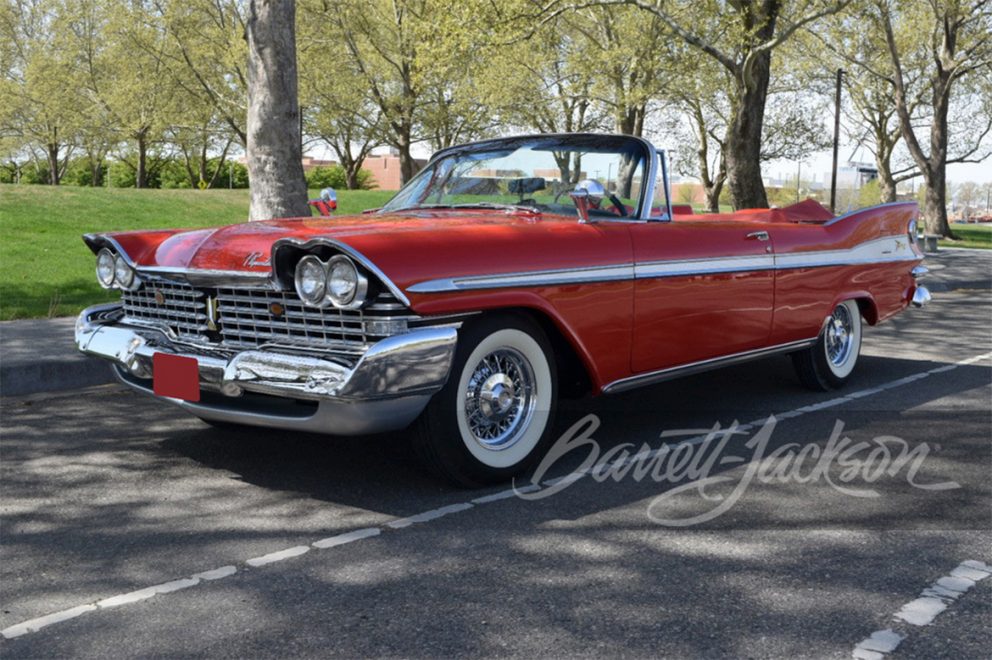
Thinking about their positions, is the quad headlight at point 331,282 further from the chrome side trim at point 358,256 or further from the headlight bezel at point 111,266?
the headlight bezel at point 111,266

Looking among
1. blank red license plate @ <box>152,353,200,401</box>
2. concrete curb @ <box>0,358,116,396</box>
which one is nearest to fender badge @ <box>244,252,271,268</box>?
blank red license plate @ <box>152,353,200,401</box>

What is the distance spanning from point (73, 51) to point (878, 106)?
3225cm

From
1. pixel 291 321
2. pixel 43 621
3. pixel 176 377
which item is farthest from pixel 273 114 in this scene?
pixel 43 621

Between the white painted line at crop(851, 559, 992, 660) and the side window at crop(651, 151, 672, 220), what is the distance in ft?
7.97

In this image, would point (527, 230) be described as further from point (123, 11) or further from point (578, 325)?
point (123, 11)

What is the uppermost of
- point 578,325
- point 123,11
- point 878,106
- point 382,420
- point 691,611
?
point 123,11

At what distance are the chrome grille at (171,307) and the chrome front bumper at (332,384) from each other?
21cm

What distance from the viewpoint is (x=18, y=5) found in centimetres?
4094

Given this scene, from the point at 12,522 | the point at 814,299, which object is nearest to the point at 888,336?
the point at 814,299

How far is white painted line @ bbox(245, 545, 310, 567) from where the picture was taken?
3.38 m

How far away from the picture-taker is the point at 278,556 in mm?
3439

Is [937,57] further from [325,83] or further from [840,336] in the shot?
[840,336]

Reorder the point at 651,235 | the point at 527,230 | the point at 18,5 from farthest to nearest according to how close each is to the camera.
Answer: the point at 18,5, the point at 651,235, the point at 527,230

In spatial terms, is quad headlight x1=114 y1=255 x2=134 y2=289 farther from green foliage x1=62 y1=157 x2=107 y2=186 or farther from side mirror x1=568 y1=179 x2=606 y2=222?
green foliage x1=62 y1=157 x2=107 y2=186
